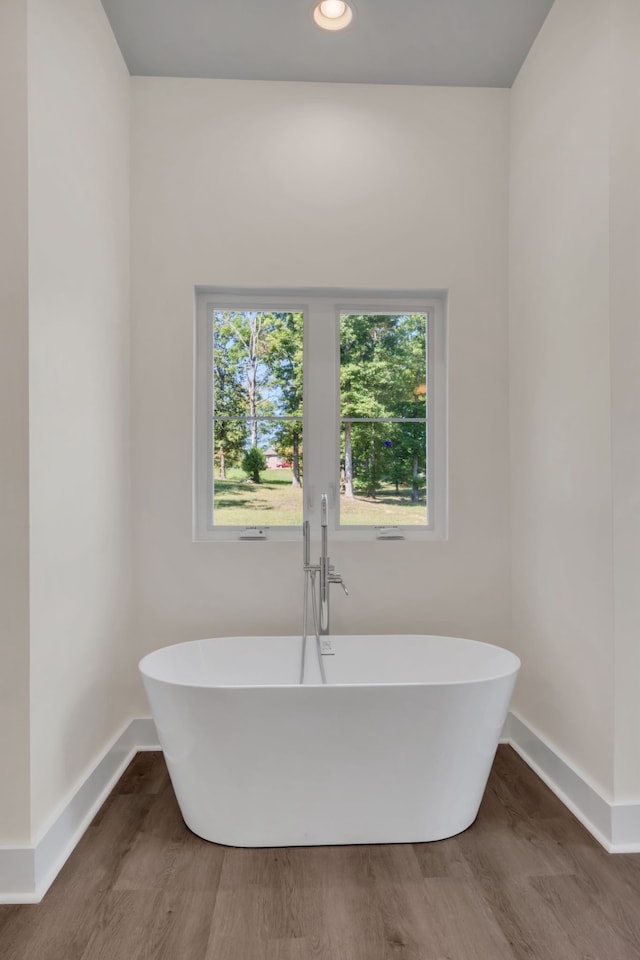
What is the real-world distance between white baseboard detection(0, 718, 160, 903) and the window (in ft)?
3.60

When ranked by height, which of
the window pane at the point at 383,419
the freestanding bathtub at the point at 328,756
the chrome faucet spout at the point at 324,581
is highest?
the window pane at the point at 383,419

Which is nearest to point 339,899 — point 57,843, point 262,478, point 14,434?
point 57,843

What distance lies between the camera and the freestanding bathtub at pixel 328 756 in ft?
6.79

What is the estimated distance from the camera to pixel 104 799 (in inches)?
97.8

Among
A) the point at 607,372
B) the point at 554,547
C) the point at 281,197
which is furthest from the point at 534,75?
the point at 554,547

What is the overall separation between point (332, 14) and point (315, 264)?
971 mm

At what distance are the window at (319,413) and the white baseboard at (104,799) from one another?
1.00m

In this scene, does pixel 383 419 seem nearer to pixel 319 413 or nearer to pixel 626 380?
pixel 319 413

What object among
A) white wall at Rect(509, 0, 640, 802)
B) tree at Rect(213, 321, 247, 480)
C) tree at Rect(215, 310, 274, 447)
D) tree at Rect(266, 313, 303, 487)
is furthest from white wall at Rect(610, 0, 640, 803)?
tree at Rect(213, 321, 247, 480)

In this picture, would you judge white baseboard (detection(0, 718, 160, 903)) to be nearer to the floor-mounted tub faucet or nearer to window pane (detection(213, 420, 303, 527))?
the floor-mounted tub faucet

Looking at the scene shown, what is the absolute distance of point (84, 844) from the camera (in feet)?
7.14

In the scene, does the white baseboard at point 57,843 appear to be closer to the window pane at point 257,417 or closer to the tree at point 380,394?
the window pane at point 257,417

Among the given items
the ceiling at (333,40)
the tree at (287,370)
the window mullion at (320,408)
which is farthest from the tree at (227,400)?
the ceiling at (333,40)

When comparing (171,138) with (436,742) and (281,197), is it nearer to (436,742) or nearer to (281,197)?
(281,197)
